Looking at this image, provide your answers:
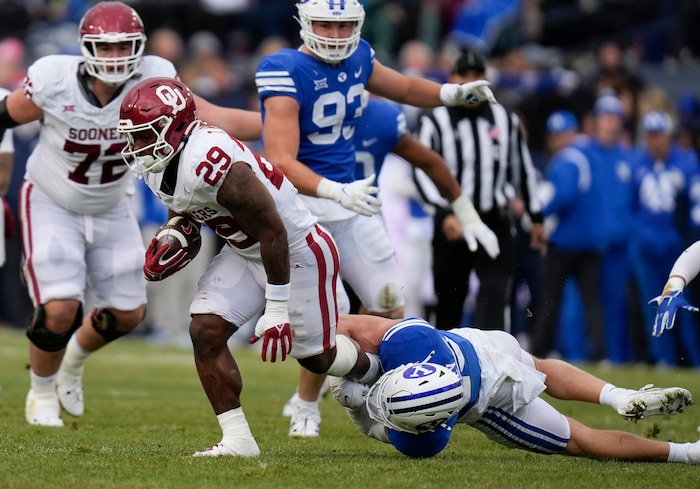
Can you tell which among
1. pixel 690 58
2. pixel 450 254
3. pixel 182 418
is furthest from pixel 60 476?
pixel 690 58

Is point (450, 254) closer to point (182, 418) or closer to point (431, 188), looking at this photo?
point (431, 188)

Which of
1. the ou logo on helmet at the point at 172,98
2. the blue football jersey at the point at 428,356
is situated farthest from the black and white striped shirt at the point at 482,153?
the ou logo on helmet at the point at 172,98

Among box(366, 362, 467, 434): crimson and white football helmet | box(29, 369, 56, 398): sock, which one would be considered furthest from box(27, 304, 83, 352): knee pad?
box(366, 362, 467, 434): crimson and white football helmet

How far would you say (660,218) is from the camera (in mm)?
11102

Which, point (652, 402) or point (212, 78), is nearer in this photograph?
point (652, 402)

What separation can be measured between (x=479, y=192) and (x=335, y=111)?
6.61 feet

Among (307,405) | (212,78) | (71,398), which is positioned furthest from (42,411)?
(212,78)

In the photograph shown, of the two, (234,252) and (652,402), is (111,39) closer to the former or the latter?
(234,252)

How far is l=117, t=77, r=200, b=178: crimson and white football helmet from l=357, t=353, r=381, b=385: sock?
117cm

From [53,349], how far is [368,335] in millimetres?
1874

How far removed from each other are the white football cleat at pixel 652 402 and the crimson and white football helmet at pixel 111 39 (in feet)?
9.30

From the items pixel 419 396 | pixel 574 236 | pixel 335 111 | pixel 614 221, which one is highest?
pixel 335 111

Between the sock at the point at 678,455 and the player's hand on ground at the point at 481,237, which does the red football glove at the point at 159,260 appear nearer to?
the sock at the point at 678,455

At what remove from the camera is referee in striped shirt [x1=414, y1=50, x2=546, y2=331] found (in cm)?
792
